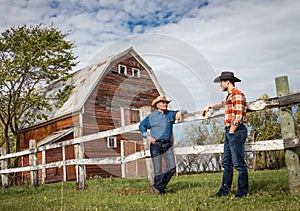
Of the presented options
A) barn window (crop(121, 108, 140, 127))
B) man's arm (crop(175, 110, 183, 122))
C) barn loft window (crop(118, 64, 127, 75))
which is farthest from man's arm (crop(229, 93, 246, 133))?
barn loft window (crop(118, 64, 127, 75))

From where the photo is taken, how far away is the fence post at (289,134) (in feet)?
17.1

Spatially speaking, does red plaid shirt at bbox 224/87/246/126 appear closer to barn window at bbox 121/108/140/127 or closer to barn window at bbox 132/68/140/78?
barn window at bbox 121/108/140/127

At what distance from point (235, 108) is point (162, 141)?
1.77 m

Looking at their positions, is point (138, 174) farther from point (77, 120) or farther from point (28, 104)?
point (28, 104)

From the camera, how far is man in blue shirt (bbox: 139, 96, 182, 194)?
638 cm

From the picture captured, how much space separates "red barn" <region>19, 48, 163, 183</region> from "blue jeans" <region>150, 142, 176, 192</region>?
13.6 m

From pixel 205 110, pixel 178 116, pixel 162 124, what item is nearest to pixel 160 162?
pixel 162 124

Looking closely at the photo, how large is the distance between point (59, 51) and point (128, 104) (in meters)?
5.34

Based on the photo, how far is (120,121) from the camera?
21828 mm

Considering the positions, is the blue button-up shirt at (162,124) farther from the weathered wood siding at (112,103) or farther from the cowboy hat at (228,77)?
the weathered wood siding at (112,103)

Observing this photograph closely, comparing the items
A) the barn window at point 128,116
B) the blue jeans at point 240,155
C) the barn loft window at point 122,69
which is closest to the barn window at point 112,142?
the barn window at point 128,116

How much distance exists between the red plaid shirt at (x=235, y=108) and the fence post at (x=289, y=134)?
0.66m

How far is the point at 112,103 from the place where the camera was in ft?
72.2

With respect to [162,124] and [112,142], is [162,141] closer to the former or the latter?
[162,124]
